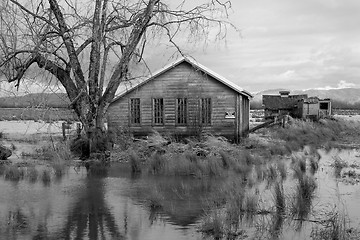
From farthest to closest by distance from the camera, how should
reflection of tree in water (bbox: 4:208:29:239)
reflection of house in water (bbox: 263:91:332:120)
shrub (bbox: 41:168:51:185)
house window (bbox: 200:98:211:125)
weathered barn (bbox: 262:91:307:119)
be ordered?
weathered barn (bbox: 262:91:307:119) → reflection of house in water (bbox: 263:91:332:120) → house window (bbox: 200:98:211:125) → shrub (bbox: 41:168:51:185) → reflection of tree in water (bbox: 4:208:29:239)

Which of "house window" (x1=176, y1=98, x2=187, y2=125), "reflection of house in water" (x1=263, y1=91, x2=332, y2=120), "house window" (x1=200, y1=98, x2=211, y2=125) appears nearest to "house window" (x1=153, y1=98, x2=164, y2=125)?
"house window" (x1=176, y1=98, x2=187, y2=125)

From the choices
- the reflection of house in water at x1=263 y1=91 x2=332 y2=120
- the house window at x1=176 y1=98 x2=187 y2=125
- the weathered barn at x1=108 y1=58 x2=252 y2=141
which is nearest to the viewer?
the weathered barn at x1=108 y1=58 x2=252 y2=141

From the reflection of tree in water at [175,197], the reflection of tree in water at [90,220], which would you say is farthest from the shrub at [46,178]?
the reflection of tree in water at [175,197]

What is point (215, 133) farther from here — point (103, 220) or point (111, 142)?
point (103, 220)

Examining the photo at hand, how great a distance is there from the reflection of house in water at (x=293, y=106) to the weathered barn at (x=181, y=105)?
1939cm

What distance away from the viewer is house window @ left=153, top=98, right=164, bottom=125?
2786cm

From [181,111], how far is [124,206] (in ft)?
54.1

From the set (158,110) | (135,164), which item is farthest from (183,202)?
(158,110)

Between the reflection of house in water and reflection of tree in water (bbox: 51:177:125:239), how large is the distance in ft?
115

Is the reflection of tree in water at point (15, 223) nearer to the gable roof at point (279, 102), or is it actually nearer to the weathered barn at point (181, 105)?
the weathered barn at point (181, 105)

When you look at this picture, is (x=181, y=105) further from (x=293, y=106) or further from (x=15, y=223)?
(x=293, y=106)

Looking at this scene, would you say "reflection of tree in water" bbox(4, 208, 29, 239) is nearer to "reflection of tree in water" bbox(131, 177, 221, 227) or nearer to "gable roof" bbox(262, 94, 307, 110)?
"reflection of tree in water" bbox(131, 177, 221, 227)

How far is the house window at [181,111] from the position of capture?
2770 cm

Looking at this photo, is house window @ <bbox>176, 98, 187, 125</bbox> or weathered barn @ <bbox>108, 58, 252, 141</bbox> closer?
weathered barn @ <bbox>108, 58, 252, 141</bbox>
